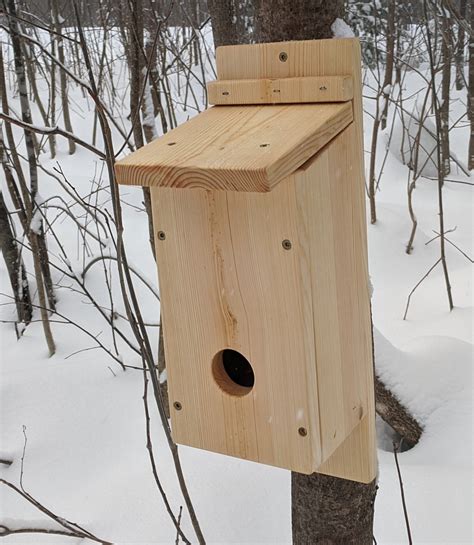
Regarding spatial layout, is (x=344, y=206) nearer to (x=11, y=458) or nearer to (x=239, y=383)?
(x=239, y=383)

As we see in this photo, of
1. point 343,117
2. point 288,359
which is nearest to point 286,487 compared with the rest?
point 288,359

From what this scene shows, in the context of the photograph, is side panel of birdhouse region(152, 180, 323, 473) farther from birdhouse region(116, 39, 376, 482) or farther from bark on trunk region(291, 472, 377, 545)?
bark on trunk region(291, 472, 377, 545)

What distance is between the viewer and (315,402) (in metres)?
1.38

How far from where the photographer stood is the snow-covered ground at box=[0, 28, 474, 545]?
2496 millimetres

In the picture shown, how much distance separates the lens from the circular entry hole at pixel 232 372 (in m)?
1.46

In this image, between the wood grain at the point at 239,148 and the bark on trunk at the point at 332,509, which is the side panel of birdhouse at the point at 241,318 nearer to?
the wood grain at the point at 239,148

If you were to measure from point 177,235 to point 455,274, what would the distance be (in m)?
4.14

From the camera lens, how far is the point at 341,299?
58.7 inches

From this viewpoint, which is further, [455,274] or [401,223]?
[401,223]

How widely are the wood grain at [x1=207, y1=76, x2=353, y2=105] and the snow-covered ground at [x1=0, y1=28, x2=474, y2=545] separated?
5.14ft

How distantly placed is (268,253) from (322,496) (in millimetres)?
810

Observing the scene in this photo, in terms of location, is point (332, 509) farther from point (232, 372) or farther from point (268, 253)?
point (268, 253)

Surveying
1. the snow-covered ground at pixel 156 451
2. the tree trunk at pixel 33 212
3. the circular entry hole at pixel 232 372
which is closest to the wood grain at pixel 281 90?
the circular entry hole at pixel 232 372

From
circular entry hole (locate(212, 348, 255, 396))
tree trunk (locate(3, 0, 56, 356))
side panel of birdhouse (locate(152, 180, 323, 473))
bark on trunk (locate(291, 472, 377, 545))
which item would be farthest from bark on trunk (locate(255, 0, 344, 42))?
tree trunk (locate(3, 0, 56, 356))
